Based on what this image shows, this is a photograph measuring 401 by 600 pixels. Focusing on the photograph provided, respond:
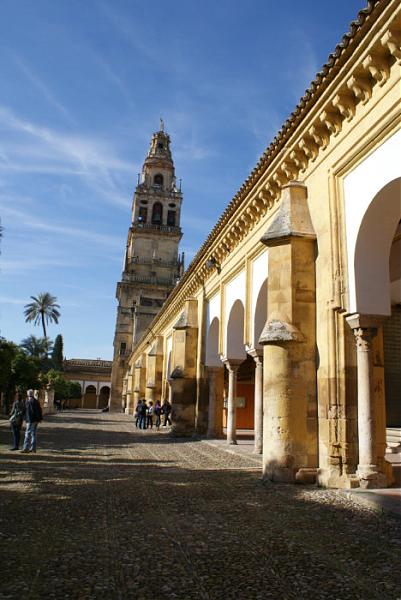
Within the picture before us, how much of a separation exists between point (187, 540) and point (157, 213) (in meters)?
55.0

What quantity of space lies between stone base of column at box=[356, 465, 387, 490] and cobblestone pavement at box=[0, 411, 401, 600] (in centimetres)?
46

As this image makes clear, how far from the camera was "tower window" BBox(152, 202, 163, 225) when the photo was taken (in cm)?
5775

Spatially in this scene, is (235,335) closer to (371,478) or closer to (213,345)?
(213,345)

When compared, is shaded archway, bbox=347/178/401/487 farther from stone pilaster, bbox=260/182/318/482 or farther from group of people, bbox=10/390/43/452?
group of people, bbox=10/390/43/452

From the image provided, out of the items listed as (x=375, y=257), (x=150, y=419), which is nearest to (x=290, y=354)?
(x=375, y=257)

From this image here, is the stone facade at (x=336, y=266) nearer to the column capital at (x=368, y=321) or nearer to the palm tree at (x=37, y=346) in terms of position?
the column capital at (x=368, y=321)

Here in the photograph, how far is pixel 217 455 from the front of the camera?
39.5ft

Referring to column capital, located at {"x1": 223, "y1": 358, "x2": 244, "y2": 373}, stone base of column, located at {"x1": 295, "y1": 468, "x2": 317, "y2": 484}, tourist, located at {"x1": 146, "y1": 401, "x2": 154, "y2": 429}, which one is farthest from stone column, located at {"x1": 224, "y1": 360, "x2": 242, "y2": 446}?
tourist, located at {"x1": 146, "y1": 401, "x2": 154, "y2": 429}

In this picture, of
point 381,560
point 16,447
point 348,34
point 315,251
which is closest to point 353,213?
point 315,251

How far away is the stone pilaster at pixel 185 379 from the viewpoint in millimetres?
18828

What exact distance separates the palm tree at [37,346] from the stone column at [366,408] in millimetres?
53577

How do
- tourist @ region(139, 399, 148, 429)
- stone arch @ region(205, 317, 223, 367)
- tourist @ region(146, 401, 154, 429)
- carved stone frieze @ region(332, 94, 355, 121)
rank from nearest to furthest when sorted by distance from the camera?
carved stone frieze @ region(332, 94, 355, 121), stone arch @ region(205, 317, 223, 367), tourist @ region(139, 399, 148, 429), tourist @ region(146, 401, 154, 429)

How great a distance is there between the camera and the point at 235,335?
14.8 meters

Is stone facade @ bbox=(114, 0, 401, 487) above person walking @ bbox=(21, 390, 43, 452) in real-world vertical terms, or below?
above
